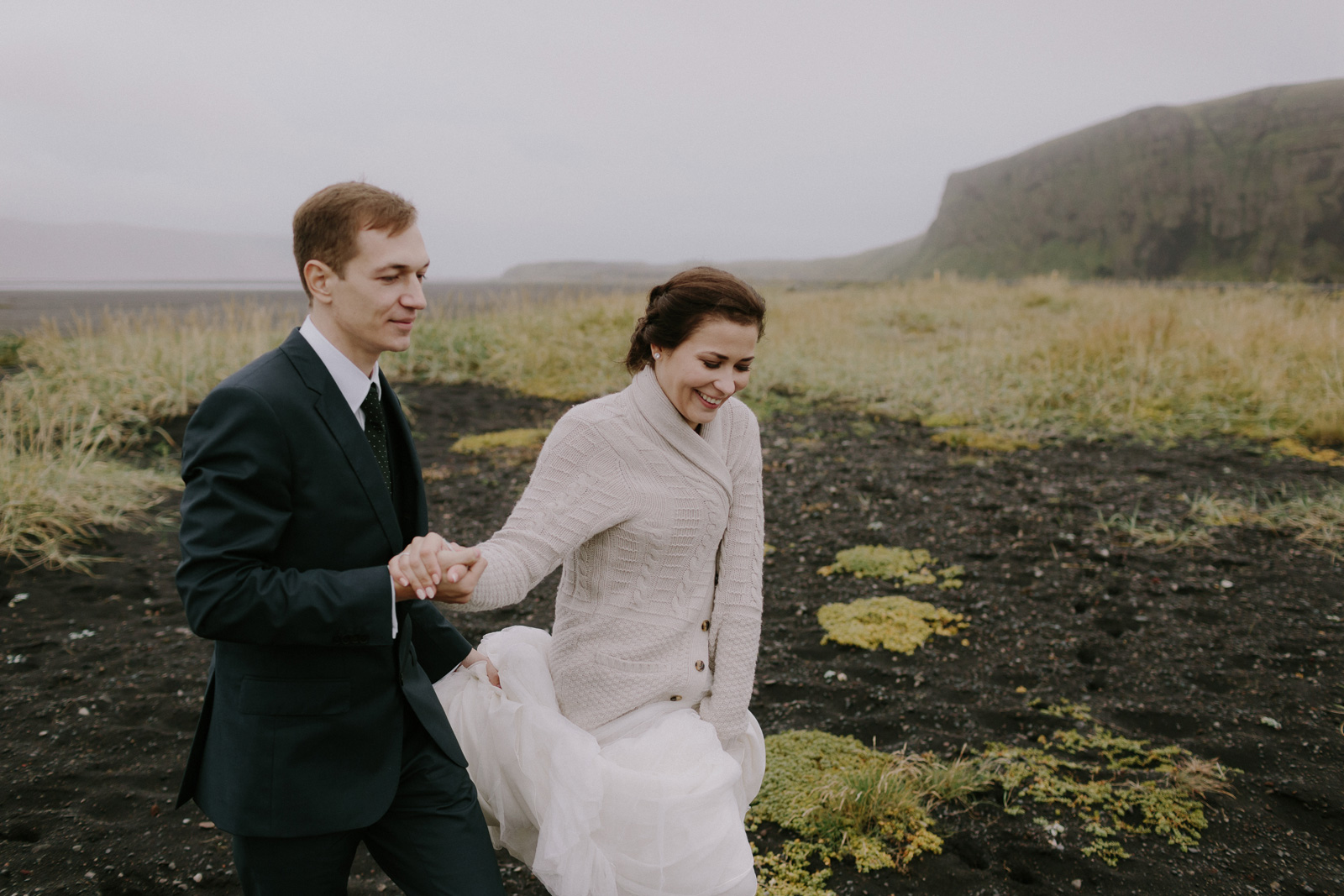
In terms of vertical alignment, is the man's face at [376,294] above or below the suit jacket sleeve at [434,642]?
above

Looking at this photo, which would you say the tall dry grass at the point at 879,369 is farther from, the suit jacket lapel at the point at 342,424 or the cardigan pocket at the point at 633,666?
the cardigan pocket at the point at 633,666

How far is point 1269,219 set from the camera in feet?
203

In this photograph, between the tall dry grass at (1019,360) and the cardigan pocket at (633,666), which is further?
the tall dry grass at (1019,360)

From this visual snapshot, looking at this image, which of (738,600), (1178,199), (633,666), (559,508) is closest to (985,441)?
(738,600)

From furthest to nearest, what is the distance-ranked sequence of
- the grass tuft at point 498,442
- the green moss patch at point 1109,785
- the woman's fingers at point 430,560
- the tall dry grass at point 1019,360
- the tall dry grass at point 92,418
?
the tall dry grass at point 1019,360 < the grass tuft at point 498,442 < the tall dry grass at point 92,418 < the green moss patch at point 1109,785 < the woman's fingers at point 430,560

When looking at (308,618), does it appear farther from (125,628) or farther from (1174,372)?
(1174,372)

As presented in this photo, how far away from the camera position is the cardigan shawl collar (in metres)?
2.09

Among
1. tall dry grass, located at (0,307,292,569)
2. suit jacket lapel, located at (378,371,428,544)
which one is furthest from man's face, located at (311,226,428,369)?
tall dry grass, located at (0,307,292,569)

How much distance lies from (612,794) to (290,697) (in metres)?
0.74

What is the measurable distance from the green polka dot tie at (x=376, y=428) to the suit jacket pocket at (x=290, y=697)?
44 cm

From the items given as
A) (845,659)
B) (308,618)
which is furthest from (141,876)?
(845,659)

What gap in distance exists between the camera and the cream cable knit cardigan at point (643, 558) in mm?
2025

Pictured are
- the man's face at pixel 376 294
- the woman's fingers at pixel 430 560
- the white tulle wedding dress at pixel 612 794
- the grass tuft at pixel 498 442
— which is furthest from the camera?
the grass tuft at pixel 498 442

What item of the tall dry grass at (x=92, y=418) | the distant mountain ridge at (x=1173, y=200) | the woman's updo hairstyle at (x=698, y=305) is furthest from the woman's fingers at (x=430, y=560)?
the distant mountain ridge at (x=1173, y=200)
